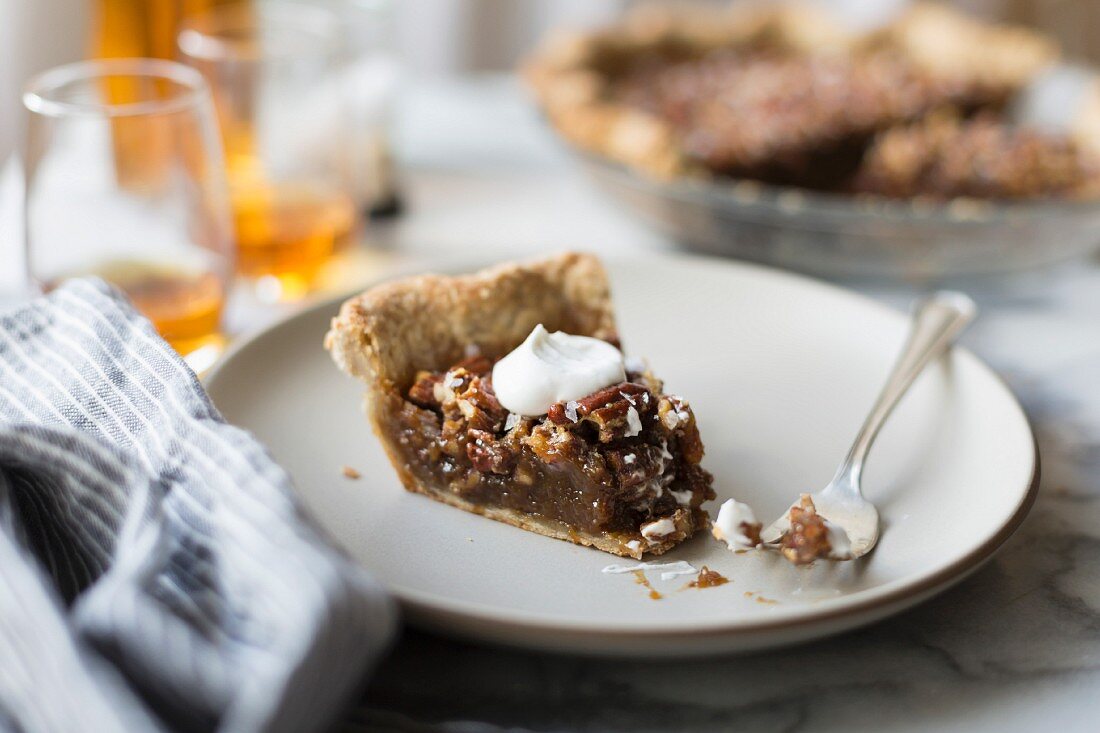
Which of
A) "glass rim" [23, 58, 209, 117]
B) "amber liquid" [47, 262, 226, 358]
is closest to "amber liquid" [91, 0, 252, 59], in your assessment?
"glass rim" [23, 58, 209, 117]

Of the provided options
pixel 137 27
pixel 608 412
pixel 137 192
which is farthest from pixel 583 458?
pixel 137 27

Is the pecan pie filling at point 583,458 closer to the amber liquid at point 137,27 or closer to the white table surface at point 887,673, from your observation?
the white table surface at point 887,673

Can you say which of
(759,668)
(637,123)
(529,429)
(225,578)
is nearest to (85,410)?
(225,578)

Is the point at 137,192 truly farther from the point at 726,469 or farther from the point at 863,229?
the point at 863,229

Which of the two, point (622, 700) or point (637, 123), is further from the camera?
point (637, 123)

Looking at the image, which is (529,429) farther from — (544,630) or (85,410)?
(85,410)

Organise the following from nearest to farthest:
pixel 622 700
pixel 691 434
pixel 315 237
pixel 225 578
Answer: pixel 225 578, pixel 622 700, pixel 691 434, pixel 315 237

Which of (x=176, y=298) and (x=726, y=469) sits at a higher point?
(x=176, y=298)

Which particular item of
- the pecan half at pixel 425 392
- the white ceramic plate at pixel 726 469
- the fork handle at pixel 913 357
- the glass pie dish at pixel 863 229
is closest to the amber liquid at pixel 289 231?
the white ceramic plate at pixel 726 469

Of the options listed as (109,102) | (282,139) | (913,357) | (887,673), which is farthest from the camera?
(282,139)
